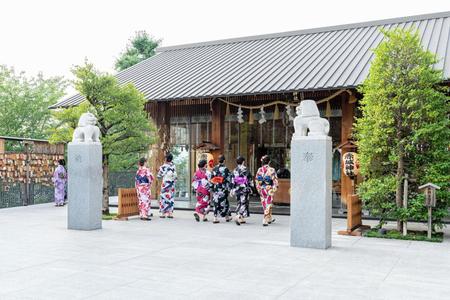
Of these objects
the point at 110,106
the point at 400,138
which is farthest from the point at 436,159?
the point at 110,106

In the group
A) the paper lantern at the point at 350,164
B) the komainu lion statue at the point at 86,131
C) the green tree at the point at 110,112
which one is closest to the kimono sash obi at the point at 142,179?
the green tree at the point at 110,112

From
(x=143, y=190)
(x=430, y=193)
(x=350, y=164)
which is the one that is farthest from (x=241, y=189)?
(x=430, y=193)

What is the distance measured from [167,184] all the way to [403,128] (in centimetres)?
660

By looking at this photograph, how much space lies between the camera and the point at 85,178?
11609 mm

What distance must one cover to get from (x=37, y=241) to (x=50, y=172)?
9.72 meters

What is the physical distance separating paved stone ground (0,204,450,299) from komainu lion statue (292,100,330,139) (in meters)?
2.23

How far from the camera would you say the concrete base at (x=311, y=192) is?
9117mm

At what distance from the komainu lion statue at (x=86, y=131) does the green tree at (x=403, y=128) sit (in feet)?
20.8

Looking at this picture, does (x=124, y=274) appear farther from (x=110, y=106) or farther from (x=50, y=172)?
(x=50, y=172)

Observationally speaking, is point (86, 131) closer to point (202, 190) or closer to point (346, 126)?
point (202, 190)

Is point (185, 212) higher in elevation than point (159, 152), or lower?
lower

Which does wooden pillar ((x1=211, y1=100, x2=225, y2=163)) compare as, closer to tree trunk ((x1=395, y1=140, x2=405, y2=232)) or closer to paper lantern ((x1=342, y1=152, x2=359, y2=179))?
paper lantern ((x1=342, y1=152, x2=359, y2=179))

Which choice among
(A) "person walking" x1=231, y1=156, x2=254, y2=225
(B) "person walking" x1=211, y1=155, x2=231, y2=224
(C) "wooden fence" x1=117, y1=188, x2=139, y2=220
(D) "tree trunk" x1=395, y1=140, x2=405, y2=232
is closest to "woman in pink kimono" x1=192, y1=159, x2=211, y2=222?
(B) "person walking" x1=211, y1=155, x2=231, y2=224

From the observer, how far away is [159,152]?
18.7 meters
